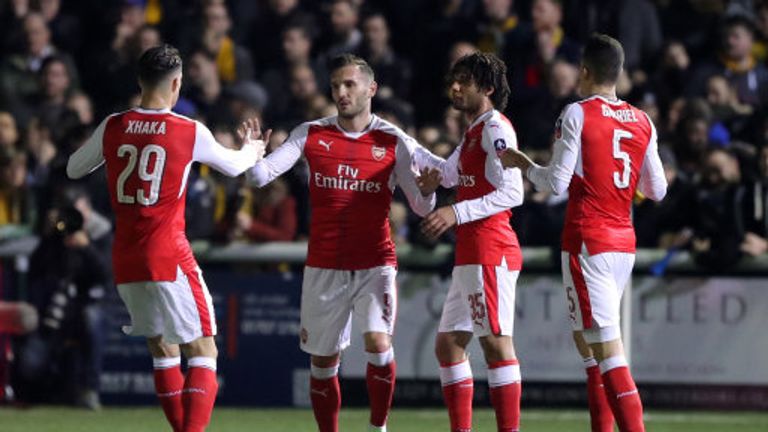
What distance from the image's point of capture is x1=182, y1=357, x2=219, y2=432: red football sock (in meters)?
10.3

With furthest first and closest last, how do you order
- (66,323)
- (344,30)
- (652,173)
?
(344,30)
(66,323)
(652,173)

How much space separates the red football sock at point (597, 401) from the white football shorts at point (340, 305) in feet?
3.82

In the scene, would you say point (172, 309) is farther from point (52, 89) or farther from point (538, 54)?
point (52, 89)

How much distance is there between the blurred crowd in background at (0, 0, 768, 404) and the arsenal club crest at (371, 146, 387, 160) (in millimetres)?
2986

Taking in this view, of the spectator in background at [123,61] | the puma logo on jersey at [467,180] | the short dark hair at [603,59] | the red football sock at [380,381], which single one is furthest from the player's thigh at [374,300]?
the spectator in background at [123,61]

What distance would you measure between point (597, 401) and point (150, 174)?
2.79 m

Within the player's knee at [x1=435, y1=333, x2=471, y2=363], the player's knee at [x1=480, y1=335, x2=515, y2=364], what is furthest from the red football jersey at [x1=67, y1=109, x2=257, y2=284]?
the player's knee at [x1=480, y1=335, x2=515, y2=364]

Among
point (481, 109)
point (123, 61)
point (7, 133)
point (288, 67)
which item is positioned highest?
point (123, 61)

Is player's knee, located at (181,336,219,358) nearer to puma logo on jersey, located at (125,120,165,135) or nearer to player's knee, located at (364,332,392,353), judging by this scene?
player's knee, located at (364,332,392,353)

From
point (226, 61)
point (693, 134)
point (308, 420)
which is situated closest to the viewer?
point (308, 420)

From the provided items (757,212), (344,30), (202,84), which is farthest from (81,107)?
(757,212)

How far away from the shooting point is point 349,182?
10.9 metres

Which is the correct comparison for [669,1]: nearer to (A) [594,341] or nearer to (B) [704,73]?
(B) [704,73]

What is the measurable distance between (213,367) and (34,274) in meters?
4.73
